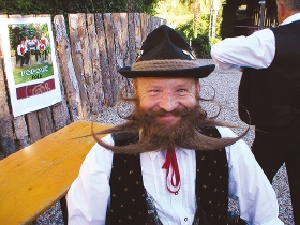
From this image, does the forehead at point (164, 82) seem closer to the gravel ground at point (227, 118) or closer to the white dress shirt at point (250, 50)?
the gravel ground at point (227, 118)

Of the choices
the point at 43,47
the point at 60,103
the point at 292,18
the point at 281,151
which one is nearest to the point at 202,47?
the point at 60,103

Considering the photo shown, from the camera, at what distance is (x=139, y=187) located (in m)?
1.40

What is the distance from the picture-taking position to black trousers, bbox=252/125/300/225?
6.95 feet

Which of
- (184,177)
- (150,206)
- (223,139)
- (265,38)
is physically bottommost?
(150,206)

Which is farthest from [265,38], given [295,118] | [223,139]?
[223,139]

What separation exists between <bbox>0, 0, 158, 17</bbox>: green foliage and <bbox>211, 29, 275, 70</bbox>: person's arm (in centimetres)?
451

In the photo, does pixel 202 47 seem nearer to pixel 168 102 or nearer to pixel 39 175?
pixel 39 175

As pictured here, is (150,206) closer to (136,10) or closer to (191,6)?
(136,10)

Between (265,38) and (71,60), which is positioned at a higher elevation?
(265,38)

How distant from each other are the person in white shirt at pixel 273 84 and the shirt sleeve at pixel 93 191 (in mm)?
1117

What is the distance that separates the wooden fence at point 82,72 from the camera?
11.9ft

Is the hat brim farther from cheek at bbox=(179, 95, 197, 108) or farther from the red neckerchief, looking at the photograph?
the red neckerchief

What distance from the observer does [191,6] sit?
2020cm

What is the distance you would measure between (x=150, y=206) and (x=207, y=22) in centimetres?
2036
